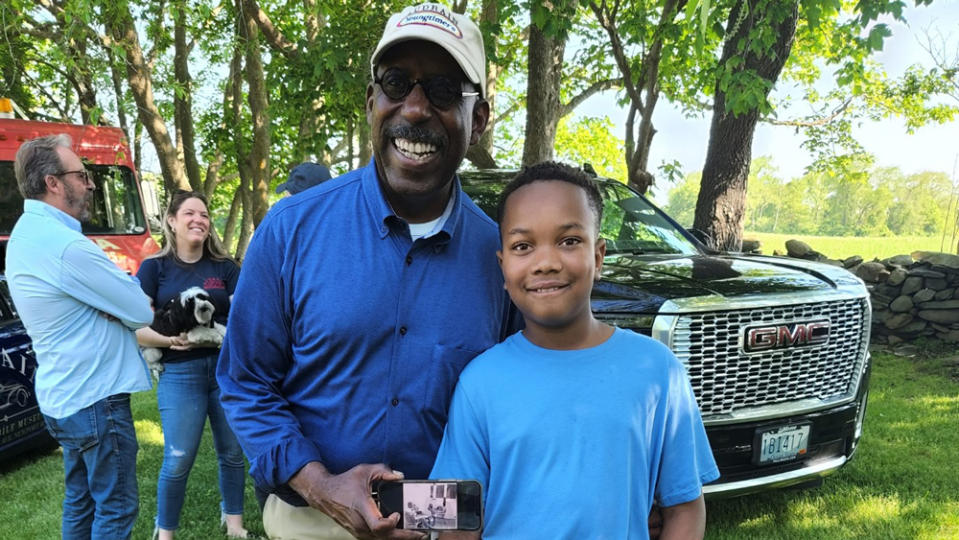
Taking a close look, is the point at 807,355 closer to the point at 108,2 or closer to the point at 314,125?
the point at 108,2

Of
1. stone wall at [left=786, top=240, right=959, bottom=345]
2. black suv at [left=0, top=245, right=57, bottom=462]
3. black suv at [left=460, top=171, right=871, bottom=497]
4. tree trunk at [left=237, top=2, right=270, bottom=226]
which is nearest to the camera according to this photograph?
black suv at [left=460, top=171, right=871, bottom=497]

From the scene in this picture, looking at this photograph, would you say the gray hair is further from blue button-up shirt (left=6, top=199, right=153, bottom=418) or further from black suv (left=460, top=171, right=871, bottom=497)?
black suv (left=460, top=171, right=871, bottom=497)

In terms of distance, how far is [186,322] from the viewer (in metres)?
3.63

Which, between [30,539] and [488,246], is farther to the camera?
[30,539]

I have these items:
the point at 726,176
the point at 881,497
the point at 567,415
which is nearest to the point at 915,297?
the point at 726,176

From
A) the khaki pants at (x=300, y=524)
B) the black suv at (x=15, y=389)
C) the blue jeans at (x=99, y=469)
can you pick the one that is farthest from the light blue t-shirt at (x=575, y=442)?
the black suv at (x=15, y=389)

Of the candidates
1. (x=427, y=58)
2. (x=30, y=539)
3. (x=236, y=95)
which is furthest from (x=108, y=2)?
(x=236, y=95)

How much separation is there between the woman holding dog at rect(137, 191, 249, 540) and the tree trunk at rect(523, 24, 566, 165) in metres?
4.70

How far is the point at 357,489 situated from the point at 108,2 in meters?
6.38

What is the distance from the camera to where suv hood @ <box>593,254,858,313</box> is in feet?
11.0

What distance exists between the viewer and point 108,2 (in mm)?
6051

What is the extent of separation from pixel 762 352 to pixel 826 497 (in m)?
1.75

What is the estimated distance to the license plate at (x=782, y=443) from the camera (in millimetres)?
3375

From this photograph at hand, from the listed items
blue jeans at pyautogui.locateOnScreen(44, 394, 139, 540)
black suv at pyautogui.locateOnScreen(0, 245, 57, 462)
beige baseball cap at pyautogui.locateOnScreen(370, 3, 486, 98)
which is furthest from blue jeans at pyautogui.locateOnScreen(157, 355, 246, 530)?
beige baseball cap at pyautogui.locateOnScreen(370, 3, 486, 98)
